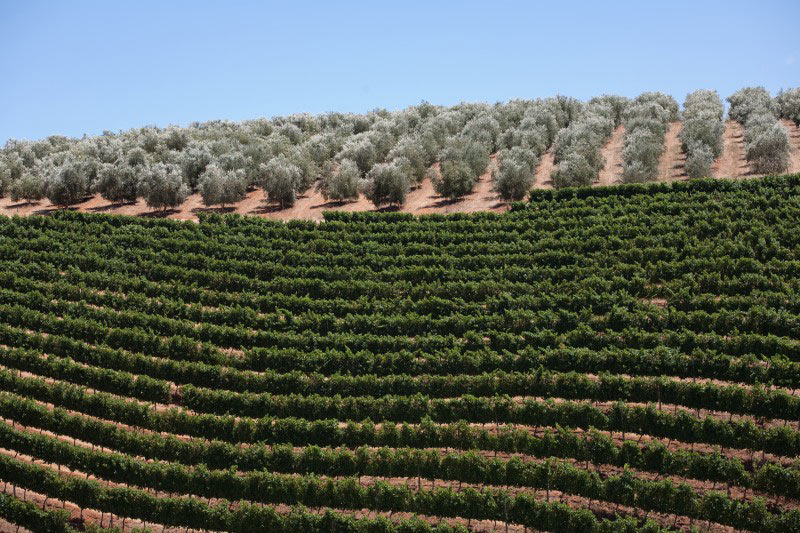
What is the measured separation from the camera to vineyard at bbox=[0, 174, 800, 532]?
30828 mm

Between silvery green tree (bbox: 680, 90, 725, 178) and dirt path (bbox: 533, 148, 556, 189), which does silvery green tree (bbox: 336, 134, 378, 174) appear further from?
silvery green tree (bbox: 680, 90, 725, 178)

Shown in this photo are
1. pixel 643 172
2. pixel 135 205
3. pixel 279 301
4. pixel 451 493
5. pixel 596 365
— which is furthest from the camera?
pixel 135 205

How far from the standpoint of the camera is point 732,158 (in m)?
72.3

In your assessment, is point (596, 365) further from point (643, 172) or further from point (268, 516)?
point (643, 172)

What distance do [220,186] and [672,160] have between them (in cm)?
4249

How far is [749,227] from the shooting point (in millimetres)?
48719

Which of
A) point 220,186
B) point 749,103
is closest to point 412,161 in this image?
point 220,186

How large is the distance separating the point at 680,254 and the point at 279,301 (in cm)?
2453

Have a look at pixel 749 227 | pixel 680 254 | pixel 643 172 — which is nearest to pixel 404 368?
pixel 680 254

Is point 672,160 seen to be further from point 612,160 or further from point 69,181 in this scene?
point 69,181

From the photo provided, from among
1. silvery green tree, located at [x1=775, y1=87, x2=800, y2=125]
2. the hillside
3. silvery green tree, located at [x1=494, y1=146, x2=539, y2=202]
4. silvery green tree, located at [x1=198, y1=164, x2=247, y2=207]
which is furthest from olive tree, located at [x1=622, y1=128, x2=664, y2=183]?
silvery green tree, located at [x1=198, y1=164, x2=247, y2=207]

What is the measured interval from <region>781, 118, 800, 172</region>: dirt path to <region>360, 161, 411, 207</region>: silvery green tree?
3279 cm

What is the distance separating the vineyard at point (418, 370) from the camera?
30.8m

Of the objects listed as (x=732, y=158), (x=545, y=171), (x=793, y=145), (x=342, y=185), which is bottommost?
(x=342, y=185)
